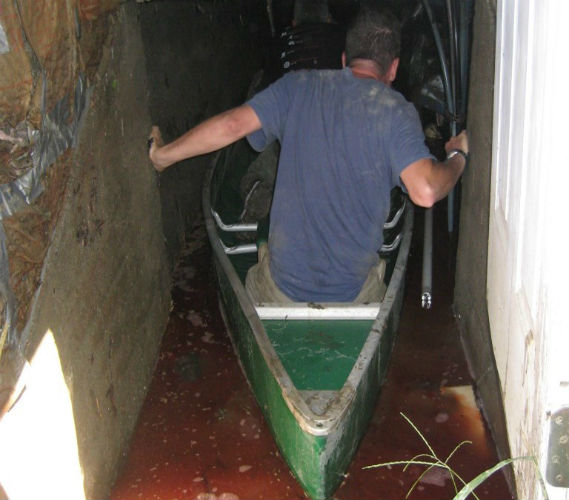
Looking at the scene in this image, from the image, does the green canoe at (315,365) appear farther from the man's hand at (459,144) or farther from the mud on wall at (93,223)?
the man's hand at (459,144)

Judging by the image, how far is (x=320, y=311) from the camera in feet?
12.5

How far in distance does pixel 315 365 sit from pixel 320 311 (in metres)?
0.40

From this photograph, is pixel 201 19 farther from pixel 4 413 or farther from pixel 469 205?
pixel 4 413

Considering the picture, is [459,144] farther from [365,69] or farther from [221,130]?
[221,130]

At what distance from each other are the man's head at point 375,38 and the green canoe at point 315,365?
127cm

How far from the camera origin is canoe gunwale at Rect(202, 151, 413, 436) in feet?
9.55

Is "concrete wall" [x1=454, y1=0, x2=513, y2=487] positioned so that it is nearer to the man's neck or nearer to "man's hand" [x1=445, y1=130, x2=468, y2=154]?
"man's hand" [x1=445, y1=130, x2=468, y2=154]

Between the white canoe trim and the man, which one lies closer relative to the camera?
the man

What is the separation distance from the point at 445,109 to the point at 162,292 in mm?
2347

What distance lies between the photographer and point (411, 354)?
15.3ft

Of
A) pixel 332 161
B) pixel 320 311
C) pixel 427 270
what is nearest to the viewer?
pixel 332 161

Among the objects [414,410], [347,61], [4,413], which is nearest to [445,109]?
[347,61]

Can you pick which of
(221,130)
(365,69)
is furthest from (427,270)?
(221,130)

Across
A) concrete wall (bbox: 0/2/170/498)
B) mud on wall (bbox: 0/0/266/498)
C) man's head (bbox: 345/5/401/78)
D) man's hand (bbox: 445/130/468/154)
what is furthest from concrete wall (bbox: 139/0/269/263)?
man's hand (bbox: 445/130/468/154)
